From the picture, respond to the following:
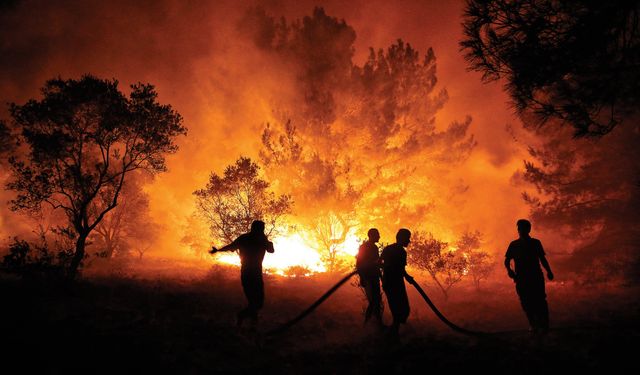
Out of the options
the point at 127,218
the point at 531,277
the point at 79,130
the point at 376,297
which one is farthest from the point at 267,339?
the point at 127,218

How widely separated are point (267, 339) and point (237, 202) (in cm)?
1143

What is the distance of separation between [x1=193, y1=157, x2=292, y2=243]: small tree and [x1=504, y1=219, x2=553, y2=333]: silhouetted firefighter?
514 inches

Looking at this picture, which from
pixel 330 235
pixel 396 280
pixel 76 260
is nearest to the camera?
pixel 396 280

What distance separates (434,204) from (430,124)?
680cm

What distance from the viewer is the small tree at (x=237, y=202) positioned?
56.6ft

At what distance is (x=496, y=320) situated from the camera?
32.6 ft

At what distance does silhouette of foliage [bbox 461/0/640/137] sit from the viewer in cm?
581

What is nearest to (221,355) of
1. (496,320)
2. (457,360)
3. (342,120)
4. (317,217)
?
(457,360)

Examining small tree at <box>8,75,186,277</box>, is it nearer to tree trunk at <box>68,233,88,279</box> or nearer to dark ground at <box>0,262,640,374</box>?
tree trunk at <box>68,233,88,279</box>

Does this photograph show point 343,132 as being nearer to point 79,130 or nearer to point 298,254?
point 298,254

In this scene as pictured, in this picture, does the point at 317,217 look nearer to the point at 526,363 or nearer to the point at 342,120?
the point at 342,120

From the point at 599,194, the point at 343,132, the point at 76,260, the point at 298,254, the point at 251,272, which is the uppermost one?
the point at 343,132

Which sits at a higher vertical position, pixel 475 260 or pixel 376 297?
pixel 475 260

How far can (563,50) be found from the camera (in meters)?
6.18
